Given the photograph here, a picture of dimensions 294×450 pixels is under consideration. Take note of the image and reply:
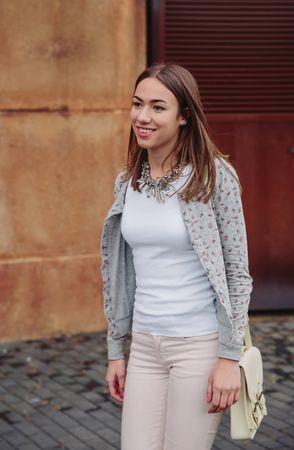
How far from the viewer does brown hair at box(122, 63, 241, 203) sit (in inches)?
119

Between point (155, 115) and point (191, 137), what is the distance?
0.15m

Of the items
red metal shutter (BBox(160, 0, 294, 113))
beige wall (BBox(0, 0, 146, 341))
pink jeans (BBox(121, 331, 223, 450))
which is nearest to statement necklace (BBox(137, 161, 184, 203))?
pink jeans (BBox(121, 331, 223, 450))

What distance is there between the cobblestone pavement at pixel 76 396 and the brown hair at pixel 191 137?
236 cm

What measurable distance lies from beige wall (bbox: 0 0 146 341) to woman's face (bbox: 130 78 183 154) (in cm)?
422

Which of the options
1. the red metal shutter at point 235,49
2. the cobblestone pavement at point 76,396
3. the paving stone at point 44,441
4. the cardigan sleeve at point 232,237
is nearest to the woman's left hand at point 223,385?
the cardigan sleeve at point 232,237

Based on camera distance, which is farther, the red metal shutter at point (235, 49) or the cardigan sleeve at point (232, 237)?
the red metal shutter at point (235, 49)

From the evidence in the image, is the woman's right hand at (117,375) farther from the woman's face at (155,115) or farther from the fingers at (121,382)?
the woman's face at (155,115)

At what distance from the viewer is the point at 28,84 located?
7.14 meters

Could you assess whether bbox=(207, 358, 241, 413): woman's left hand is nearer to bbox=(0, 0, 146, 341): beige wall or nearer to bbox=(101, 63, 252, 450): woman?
bbox=(101, 63, 252, 450): woman

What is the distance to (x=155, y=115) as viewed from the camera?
3049 millimetres

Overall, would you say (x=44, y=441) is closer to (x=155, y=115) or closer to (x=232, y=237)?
(x=232, y=237)

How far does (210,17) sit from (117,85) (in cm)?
99

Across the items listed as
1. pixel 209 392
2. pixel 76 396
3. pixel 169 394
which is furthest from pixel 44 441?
pixel 209 392

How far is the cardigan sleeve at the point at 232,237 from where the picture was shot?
3.02 m
